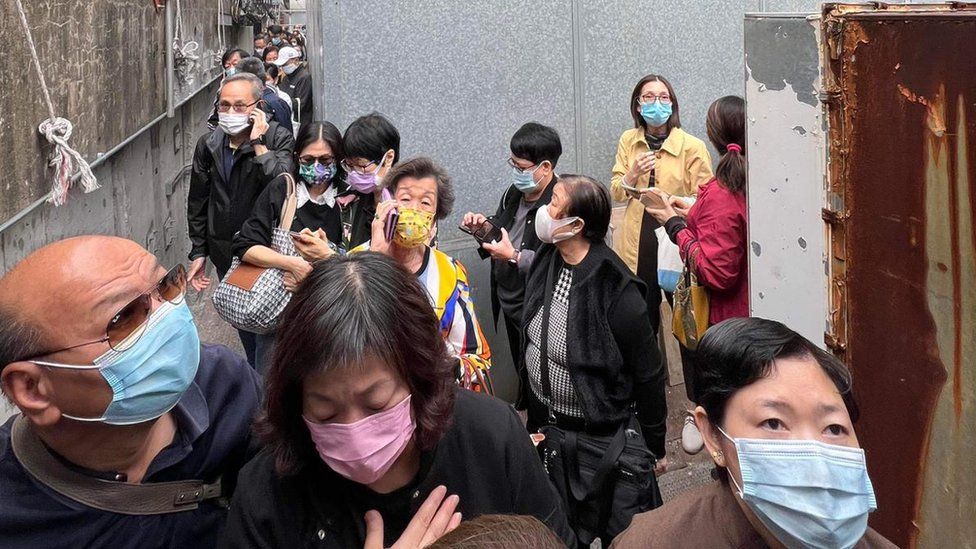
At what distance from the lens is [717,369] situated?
79.9 inches

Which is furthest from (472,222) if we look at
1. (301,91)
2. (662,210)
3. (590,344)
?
Result: (301,91)

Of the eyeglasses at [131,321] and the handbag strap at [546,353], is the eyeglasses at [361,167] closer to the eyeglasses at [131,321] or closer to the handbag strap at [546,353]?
the handbag strap at [546,353]

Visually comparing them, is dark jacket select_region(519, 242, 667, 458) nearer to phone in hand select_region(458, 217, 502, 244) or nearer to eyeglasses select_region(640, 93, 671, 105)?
phone in hand select_region(458, 217, 502, 244)

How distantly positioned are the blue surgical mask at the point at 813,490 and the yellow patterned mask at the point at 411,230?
204 centimetres

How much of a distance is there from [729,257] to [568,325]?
1.04 m

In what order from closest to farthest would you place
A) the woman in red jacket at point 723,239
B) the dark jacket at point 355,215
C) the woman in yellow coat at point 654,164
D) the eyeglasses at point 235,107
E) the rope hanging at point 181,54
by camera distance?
the woman in red jacket at point 723,239, the dark jacket at point 355,215, the eyeglasses at point 235,107, the woman in yellow coat at point 654,164, the rope hanging at point 181,54

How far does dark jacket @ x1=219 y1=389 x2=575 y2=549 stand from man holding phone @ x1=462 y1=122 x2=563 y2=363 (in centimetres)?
267

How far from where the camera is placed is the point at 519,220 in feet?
17.2

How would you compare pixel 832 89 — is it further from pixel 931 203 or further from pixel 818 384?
pixel 818 384

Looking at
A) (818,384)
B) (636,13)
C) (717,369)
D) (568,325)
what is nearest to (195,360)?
(717,369)

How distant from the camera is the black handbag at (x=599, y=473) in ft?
11.0

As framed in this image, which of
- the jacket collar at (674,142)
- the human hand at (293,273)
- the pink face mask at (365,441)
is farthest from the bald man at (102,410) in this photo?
the jacket collar at (674,142)

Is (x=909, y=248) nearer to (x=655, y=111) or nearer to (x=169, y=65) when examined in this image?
(x=655, y=111)

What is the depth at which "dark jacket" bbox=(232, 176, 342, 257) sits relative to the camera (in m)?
4.35
